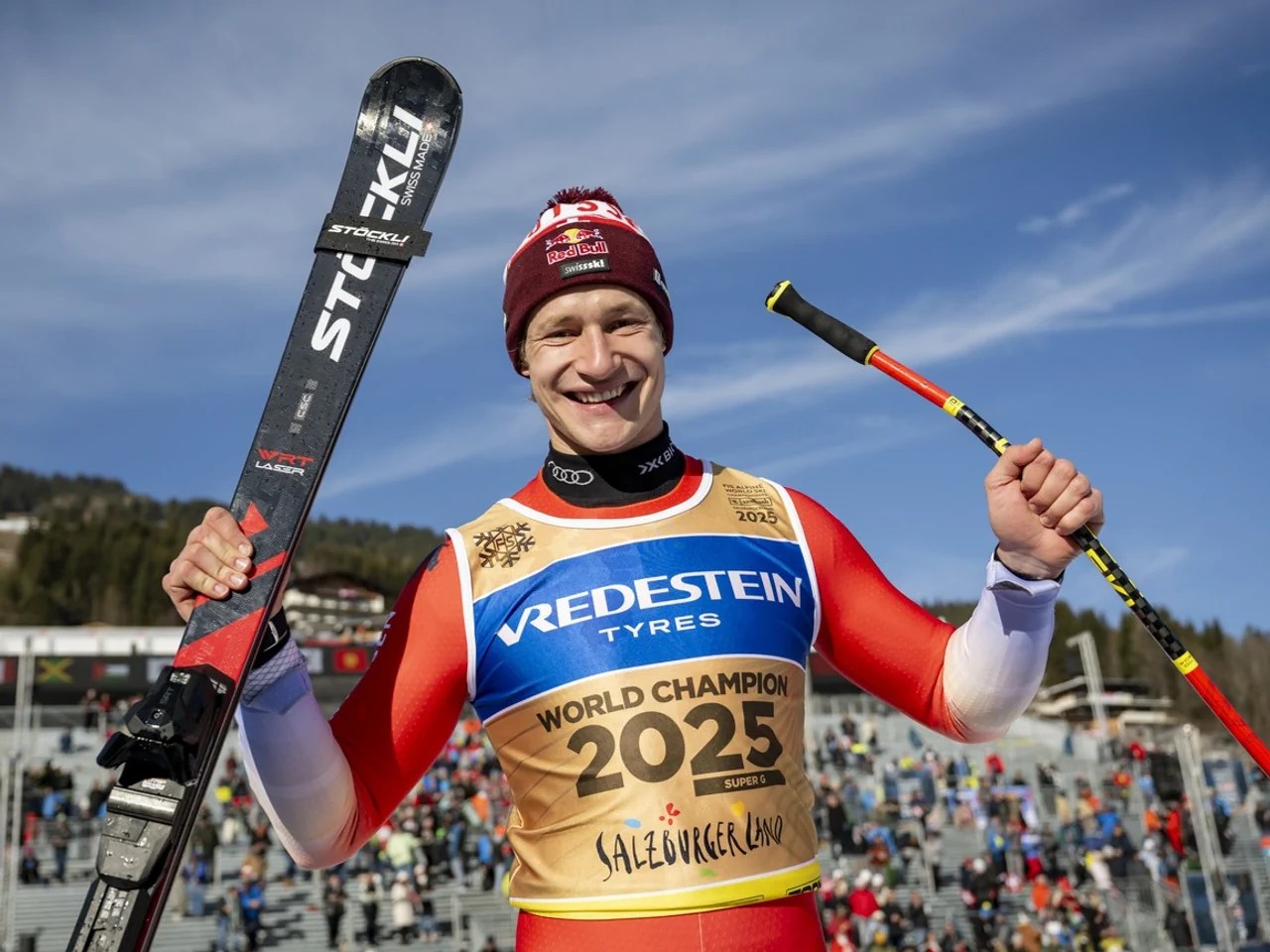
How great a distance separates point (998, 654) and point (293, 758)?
1.79m

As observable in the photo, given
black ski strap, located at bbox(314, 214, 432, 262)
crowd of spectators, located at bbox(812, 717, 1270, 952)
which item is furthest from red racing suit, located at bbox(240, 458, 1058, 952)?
crowd of spectators, located at bbox(812, 717, 1270, 952)

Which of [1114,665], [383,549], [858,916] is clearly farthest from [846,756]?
[383,549]

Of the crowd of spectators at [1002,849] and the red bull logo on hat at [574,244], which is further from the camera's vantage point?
the crowd of spectators at [1002,849]

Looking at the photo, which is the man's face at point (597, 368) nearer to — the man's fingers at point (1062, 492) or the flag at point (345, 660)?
the man's fingers at point (1062, 492)

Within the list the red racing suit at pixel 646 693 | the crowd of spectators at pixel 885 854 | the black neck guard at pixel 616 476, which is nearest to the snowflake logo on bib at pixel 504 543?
the red racing suit at pixel 646 693

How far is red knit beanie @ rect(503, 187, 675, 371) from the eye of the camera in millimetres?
3666

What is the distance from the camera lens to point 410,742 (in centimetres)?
343

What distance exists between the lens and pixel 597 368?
138 inches

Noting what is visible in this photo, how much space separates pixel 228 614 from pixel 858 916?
1748 centimetres

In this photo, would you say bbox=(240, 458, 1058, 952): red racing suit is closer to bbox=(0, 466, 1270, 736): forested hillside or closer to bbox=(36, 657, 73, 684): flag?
bbox=(36, 657, 73, 684): flag

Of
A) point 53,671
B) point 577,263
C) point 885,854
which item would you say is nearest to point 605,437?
point 577,263

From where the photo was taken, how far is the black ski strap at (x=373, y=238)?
388 centimetres

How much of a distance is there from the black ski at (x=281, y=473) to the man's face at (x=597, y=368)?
20.8 inches

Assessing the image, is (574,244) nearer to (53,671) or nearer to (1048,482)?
(1048,482)
